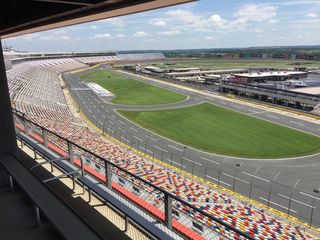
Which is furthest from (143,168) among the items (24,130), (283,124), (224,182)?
(283,124)

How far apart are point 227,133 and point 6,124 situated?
124ft

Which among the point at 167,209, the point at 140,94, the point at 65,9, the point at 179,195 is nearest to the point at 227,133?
the point at 179,195

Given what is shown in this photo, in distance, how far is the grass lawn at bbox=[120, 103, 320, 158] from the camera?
35125 millimetres

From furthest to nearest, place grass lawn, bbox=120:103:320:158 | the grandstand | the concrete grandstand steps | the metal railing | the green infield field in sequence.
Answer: the green infield field < grass lawn, bbox=120:103:320:158 < the grandstand < the concrete grandstand steps < the metal railing

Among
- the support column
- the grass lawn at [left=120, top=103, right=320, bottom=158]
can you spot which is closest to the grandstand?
the support column

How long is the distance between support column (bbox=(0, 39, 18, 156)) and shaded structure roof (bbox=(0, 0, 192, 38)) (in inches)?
55.8

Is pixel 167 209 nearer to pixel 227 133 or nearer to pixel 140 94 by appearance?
pixel 227 133

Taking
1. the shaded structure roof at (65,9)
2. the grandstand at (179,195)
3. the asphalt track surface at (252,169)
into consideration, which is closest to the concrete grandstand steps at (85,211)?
the grandstand at (179,195)

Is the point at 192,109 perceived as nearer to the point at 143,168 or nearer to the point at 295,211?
the point at 143,168

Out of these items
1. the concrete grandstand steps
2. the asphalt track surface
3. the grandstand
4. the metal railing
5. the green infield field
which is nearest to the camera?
the metal railing

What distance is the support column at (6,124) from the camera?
7.17m

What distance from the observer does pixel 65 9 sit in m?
5.85

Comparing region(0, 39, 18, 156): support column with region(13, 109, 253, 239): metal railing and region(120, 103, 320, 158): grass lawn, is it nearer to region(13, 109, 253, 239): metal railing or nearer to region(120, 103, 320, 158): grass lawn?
region(13, 109, 253, 239): metal railing

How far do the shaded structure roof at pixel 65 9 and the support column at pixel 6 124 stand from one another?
1417 mm
